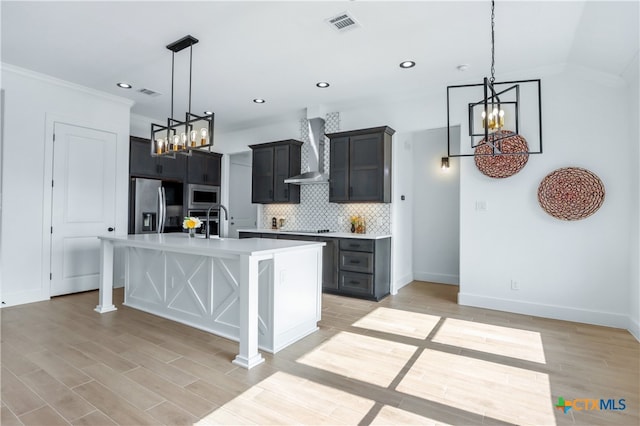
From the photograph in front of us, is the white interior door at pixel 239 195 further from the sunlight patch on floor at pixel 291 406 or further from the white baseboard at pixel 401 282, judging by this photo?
the sunlight patch on floor at pixel 291 406

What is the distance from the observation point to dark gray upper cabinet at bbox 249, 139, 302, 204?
565cm

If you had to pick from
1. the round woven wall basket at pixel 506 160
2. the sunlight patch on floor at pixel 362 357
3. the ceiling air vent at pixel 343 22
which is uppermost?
the ceiling air vent at pixel 343 22

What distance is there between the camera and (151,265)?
3.81m

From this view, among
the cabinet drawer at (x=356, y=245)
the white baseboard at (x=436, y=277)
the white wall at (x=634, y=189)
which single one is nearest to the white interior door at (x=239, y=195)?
the cabinet drawer at (x=356, y=245)

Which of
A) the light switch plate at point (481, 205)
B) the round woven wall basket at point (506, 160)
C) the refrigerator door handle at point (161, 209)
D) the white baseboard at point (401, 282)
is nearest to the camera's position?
the round woven wall basket at point (506, 160)

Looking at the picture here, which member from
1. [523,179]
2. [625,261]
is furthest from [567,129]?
[625,261]

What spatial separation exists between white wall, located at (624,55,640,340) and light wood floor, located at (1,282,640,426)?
25cm

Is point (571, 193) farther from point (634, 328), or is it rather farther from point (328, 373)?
Result: point (328, 373)

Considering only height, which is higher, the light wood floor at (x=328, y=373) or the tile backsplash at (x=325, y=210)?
the tile backsplash at (x=325, y=210)

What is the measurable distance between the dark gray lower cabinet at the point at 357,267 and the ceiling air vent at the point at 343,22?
8.32 ft

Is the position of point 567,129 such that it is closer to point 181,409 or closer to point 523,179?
point 523,179

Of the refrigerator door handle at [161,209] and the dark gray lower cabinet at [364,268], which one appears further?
the refrigerator door handle at [161,209]

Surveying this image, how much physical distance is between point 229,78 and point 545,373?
4.38 m

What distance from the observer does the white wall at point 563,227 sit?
350cm
